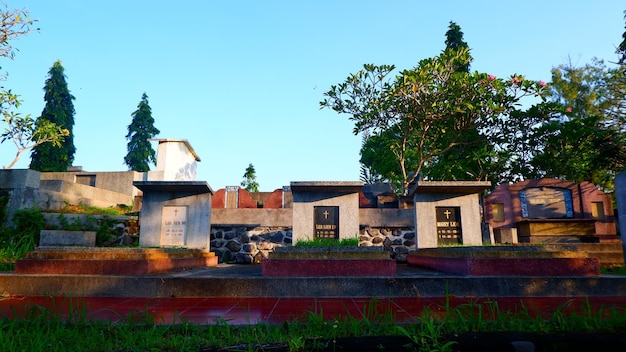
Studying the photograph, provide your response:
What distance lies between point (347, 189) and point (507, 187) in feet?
21.5

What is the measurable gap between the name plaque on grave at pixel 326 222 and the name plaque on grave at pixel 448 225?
2.90 m

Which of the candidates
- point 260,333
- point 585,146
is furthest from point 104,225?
point 585,146

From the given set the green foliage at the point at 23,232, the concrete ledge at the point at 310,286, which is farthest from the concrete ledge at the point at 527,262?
the green foliage at the point at 23,232

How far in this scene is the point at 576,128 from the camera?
602 inches

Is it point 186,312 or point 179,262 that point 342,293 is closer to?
point 186,312

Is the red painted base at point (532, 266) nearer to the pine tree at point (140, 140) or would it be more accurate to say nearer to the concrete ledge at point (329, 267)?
the concrete ledge at point (329, 267)

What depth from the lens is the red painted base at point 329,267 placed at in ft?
18.9

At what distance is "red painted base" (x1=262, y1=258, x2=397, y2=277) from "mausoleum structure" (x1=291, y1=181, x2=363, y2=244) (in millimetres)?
3281

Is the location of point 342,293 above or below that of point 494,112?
below

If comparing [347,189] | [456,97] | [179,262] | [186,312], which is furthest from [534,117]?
[186,312]

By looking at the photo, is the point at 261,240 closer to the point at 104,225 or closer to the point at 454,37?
the point at 104,225

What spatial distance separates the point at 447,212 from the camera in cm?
981

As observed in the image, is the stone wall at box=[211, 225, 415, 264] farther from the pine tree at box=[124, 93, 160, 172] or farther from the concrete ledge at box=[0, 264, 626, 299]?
the pine tree at box=[124, 93, 160, 172]

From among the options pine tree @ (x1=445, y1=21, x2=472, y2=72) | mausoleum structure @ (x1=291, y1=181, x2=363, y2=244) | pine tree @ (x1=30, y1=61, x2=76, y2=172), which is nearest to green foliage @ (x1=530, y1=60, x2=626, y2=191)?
pine tree @ (x1=445, y1=21, x2=472, y2=72)
